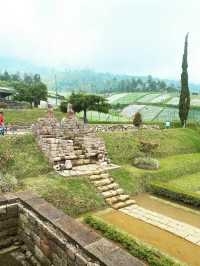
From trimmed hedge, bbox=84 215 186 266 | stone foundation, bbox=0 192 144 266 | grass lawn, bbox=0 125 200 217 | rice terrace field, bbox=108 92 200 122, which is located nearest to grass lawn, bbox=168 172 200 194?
grass lawn, bbox=0 125 200 217

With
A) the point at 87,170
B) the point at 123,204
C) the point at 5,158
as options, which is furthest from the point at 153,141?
the point at 5,158

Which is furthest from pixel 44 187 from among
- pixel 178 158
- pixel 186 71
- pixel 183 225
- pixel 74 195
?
pixel 186 71

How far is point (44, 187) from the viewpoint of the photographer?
43.9ft

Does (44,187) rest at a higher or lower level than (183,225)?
higher

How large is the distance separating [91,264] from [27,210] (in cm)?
246

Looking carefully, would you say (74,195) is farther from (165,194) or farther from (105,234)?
(165,194)

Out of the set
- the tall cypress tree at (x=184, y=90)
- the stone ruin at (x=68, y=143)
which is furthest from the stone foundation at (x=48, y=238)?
the tall cypress tree at (x=184, y=90)

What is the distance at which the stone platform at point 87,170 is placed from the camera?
50.3 ft

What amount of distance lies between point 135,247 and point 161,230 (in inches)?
118

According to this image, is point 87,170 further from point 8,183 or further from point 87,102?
point 87,102

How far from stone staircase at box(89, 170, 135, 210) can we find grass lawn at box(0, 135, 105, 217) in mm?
421

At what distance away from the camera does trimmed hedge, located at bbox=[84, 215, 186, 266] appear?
812cm

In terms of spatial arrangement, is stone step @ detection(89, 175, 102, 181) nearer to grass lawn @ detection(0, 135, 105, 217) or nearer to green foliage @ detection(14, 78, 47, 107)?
grass lawn @ detection(0, 135, 105, 217)

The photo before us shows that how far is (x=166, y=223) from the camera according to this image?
12.1 meters
